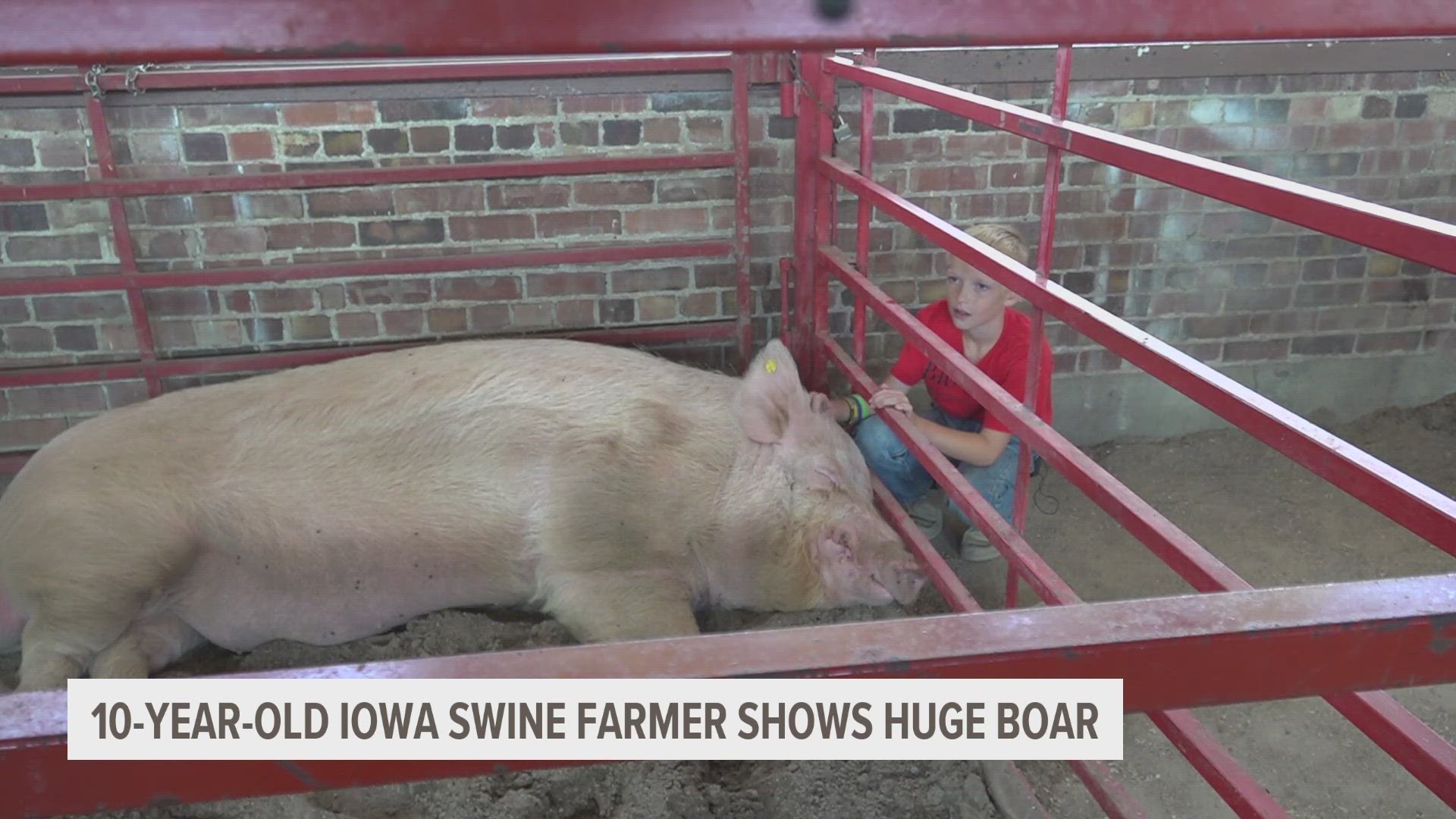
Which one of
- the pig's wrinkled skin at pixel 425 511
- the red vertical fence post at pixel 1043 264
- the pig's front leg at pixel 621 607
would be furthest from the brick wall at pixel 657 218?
the red vertical fence post at pixel 1043 264

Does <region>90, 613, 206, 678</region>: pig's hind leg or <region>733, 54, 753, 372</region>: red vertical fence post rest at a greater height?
<region>733, 54, 753, 372</region>: red vertical fence post

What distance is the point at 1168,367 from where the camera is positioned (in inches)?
80.1

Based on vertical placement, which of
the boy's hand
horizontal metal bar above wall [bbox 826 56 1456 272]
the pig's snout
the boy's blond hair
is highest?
horizontal metal bar above wall [bbox 826 56 1456 272]

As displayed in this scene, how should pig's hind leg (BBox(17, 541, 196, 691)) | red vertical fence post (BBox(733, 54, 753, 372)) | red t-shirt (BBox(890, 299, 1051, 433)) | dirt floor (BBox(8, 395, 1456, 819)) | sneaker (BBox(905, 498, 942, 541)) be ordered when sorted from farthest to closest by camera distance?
sneaker (BBox(905, 498, 942, 541)), red vertical fence post (BBox(733, 54, 753, 372)), red t-shirt (BBox(890, 299, 1051, 433)), pig's hind leg (BBox(17, 541, 196, 691)), dirt floor (BBox(8, 395, 1456, 819))

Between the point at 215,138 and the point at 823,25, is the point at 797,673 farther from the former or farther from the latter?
the point at 215,138

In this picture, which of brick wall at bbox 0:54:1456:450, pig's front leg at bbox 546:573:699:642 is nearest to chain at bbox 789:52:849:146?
brick wall at bbox 0:54:1456:450

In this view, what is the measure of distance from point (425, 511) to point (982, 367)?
1.77 meters

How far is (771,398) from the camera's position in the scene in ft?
10.8

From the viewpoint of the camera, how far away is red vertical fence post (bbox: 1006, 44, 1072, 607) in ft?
7.70

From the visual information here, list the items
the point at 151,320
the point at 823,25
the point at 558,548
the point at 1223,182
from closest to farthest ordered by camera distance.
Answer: the point at 823,25 → the point at 1223,182 → the point at 558,548 → the point at 151,320

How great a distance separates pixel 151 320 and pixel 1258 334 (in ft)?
13.9

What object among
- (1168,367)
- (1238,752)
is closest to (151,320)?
(1168,367)

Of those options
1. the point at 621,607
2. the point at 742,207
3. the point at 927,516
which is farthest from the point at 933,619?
the point at 742,207
